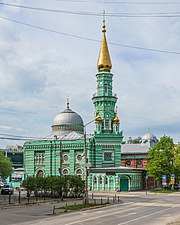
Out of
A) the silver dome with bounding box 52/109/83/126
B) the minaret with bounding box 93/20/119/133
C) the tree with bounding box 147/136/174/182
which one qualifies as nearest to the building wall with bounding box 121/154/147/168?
the silver dome with bounding box 52/109/83/126

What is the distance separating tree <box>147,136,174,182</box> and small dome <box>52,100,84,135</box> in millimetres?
19617

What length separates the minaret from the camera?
249 ft

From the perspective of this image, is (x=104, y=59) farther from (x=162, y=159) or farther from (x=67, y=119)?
(x=162, y=159)

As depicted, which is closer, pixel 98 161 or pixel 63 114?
pixel 98 161

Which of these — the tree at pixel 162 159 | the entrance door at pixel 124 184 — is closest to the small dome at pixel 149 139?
the tree at pixel 162 159

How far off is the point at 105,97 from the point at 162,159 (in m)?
17.3

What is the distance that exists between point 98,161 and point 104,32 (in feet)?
88.0

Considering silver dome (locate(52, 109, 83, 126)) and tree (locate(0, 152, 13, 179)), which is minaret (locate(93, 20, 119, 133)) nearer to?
silver dome (locate(52, 109, 83, 126))

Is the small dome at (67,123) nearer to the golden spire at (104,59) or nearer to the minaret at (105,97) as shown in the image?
the minaret at (105,97)

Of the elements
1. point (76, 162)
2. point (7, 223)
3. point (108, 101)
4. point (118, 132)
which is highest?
point (108, 101)

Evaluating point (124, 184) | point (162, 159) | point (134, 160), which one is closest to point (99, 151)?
point (124, 184)

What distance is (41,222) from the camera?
2527 centimetres

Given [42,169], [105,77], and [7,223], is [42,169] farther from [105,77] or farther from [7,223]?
[7,223]

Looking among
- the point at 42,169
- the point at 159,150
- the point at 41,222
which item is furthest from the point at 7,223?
the point at 42,169
